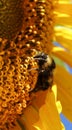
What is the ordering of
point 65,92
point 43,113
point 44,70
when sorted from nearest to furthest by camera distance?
point 44,70
point 43,113
point 65,92

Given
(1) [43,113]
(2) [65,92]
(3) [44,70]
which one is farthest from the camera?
(2) [65,92]

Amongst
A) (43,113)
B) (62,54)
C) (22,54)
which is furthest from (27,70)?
(62,54)

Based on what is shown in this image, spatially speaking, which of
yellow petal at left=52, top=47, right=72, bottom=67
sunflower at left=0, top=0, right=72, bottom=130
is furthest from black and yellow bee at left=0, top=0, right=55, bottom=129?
yellow petal at left=52, top=47, right=72, bottom=67

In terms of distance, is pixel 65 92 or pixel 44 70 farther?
pixel 65 92

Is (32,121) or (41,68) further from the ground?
(41,68)

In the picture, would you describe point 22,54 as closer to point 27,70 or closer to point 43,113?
point 27,70

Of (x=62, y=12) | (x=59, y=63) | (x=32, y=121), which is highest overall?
(x=62, y=12)

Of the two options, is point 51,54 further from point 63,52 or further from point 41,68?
point 41,68

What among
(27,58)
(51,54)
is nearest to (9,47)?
(27,58)
